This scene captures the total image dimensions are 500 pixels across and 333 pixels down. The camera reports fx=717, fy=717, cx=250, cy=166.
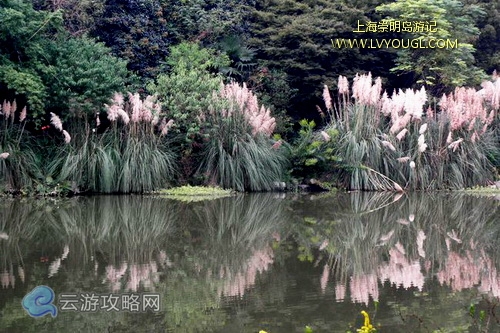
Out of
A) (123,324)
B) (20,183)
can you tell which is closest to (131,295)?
(123,324)

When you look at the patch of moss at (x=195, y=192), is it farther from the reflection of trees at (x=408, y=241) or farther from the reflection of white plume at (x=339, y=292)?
the reflection of white plume at (x=339, y=292)

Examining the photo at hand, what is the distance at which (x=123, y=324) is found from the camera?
450 centimetres

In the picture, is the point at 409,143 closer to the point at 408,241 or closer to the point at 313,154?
the point at 313,154

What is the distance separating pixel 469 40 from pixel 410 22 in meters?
2.04

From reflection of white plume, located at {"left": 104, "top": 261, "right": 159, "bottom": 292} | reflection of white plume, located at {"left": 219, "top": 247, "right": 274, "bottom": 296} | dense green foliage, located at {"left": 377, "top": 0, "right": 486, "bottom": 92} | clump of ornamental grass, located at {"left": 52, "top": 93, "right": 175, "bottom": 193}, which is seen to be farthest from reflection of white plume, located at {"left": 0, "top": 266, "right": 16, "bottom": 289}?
dense green foliage, located at {"left": 377, "top": 0, "right": 486, "bottom": 92}

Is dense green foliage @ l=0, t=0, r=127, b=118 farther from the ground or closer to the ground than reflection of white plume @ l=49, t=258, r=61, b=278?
farther from the ground

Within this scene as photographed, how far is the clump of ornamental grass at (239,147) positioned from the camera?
13.2 meters

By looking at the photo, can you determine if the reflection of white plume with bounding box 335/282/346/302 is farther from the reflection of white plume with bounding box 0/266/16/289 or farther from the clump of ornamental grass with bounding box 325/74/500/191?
the clump of ornamental grass with bounding box 325/74/500/191

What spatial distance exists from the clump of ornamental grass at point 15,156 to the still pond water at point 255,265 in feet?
4.78

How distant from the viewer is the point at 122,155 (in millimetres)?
12688

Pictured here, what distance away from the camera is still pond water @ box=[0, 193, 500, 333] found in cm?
465

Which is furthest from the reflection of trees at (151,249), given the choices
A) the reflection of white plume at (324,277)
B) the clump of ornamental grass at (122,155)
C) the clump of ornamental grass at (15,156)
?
the clump of ornamental grass at (15,156)

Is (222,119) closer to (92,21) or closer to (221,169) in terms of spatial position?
(221,169)

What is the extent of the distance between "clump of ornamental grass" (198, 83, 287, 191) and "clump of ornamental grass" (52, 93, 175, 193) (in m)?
0.83
